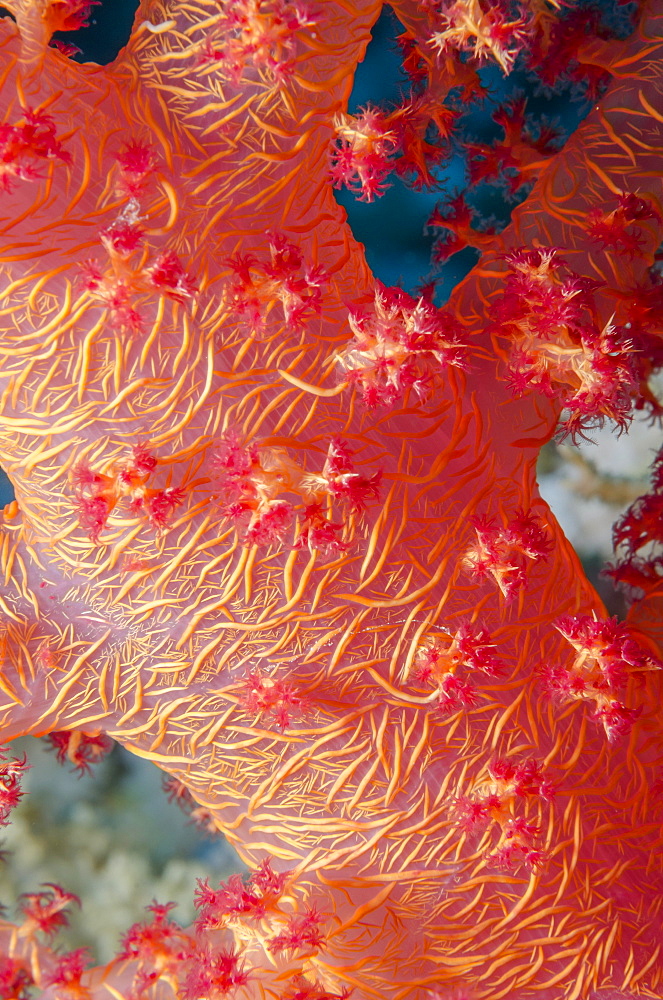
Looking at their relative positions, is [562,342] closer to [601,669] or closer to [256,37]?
[601,669]

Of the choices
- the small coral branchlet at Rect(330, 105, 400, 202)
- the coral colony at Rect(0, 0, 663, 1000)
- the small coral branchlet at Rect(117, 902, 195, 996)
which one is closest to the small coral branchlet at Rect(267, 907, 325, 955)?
the coral colony at Rect(0, 0, 663, 1000)

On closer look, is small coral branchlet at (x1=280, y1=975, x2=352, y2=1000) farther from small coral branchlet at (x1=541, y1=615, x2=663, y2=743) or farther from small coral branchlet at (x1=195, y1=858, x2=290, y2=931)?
small coral branchlet at (x1=541, y1=615, x2=663, y2=743)

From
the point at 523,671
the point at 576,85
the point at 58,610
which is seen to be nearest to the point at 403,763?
the point at 523,671

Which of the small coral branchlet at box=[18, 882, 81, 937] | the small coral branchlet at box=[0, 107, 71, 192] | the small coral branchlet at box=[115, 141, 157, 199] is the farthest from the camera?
the small coral branchlet at box=[18, 882, 81, 937]

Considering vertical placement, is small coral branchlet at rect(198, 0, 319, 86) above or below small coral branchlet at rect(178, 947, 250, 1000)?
above

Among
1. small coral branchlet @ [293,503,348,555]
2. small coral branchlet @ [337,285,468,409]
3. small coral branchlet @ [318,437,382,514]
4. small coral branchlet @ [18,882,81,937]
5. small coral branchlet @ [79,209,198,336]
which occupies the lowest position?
small coral branchlet @ [18,882,81,937]

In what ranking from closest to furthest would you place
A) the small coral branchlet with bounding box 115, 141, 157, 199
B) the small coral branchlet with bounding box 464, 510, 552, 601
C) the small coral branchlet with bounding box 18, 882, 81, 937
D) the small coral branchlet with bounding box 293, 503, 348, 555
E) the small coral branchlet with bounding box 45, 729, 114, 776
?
1. the small coral branchlet with bounding box 115, 141, 157, 199
2. the small coral branchlet with bounding box 293, 503, 348, 555
3. the small coral branchlet with bounding box 464, 510, 552, 601
4. the small coral branchlet with bounding box 18, 882, 81, 937
5. the small coral branchlet with bounding box 45, 729, 114, 776

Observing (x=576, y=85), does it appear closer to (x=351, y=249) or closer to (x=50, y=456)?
(x=351, y=249)

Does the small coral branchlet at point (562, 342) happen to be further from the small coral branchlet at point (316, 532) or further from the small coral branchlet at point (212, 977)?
the small coral branchlet at point (212, 977)
